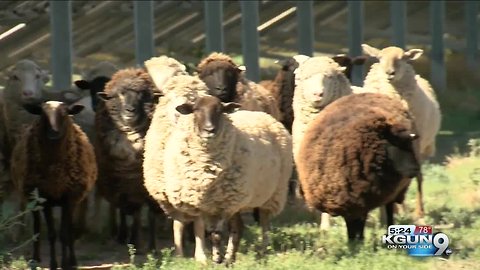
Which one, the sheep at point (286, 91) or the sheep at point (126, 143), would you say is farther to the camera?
the sheep at point (286, 91)

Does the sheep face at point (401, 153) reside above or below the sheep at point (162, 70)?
below

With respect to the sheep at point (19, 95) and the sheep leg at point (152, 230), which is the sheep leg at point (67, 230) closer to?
the sheep leg at point (152, 230)

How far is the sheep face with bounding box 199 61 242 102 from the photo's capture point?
1288 cm

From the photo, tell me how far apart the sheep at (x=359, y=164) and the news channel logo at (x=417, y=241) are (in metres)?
0.29

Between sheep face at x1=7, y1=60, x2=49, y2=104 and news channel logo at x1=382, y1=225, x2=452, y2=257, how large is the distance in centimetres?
385

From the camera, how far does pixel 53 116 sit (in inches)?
412

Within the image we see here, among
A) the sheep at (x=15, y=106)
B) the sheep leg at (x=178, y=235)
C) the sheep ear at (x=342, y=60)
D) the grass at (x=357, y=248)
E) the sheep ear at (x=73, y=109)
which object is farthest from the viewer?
the sheep ear at (x=342, y=60)

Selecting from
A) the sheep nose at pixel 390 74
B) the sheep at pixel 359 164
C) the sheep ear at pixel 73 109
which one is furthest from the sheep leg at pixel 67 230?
the sheep nose at pixel 390 74

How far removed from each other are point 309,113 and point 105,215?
2.71 m

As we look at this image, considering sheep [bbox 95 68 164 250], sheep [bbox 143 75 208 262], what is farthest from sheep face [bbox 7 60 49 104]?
sheep [bbox 143 75 208 262]

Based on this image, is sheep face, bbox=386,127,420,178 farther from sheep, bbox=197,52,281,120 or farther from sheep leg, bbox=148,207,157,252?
sheep, bbox=197,52,281,120

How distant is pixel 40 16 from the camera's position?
55.8 ft

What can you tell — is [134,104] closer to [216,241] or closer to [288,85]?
[216,241]

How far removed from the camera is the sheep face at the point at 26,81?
12.2m
